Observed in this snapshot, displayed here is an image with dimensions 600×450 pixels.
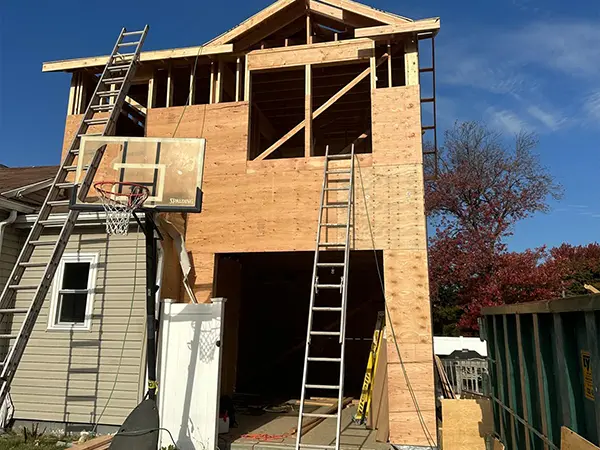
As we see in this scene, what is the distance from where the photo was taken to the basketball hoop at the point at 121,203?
6.00 m

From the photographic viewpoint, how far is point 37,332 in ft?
25.9

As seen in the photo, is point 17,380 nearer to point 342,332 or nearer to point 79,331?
point 79,331

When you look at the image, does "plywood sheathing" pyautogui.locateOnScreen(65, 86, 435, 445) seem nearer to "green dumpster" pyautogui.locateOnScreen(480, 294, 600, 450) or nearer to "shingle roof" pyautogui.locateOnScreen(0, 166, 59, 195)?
"green dumpster" pyautogui.locateOnScreen(480, 294, 600, 450)

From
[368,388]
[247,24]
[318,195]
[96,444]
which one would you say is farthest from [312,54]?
[96,444]

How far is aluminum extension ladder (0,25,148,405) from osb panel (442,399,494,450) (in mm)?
5773

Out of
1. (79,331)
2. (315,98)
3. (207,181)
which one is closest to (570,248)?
(315,98)

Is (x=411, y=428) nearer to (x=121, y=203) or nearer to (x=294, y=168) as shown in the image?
(x=294, y=168)

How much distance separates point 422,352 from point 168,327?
3.95 meters

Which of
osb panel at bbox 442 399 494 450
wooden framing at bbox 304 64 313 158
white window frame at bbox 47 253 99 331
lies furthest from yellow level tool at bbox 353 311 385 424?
white window frame at bbox 47 253 99 331

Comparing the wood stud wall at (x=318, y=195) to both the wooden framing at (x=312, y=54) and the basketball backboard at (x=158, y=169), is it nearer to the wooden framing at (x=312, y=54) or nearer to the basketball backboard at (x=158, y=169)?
the wooden framing at (x=312, y=54)

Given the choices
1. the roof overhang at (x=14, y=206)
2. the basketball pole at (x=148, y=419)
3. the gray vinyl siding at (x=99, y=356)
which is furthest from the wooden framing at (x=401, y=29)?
the roof overhang at (x=14, y=206)

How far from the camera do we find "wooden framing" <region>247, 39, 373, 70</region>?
8.31 metres

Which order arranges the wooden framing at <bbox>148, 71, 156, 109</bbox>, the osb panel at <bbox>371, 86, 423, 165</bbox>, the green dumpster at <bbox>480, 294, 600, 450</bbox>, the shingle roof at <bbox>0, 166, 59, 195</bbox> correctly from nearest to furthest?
the green dumpster at <bbox>480, 294, 600, 450</bbox>
the osb panel at <bbox>371, 86, 423, 165</bbox>
the wooden framing at <bbox>148, 71, 156, 109</bbox>
the shingle roof at <bbox>0, 166, 59, 195</bbox>

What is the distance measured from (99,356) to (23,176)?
5.53 m
